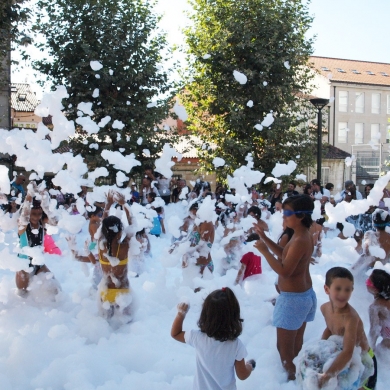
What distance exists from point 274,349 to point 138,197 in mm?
8007

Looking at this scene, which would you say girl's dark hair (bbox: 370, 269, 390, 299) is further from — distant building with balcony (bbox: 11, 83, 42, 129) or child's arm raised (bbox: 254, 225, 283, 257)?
distant building with balcony (bbox: 11, 83, 42, 129)

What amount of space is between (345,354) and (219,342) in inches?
30.2

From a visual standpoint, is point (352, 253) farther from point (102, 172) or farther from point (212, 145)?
point (212, 145)

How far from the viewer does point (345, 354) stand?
3.01m

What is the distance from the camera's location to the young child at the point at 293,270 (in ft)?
12.2

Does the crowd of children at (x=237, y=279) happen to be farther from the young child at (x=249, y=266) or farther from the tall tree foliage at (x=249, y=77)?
the tall tree foliage at (x=249, y=77)

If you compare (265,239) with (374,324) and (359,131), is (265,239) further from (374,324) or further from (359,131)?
(359,131)

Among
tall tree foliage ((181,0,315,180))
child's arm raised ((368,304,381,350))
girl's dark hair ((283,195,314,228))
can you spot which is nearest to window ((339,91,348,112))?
tall tree foliage ((181,0,315,180))

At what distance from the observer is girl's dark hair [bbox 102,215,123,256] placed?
5.13 meters

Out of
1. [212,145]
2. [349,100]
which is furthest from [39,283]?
[349,100]

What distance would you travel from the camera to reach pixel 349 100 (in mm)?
37219

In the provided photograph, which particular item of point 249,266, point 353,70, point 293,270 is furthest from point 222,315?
point 353,70

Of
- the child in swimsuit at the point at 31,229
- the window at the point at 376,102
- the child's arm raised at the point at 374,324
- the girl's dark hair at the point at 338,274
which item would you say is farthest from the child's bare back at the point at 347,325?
the window at the point at 376,102

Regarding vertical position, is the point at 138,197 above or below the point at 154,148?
below
